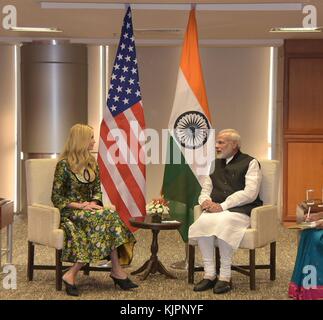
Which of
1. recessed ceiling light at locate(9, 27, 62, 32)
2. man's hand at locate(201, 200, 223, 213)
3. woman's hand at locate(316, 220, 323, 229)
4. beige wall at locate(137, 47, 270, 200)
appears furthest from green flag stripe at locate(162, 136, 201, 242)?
beige wall at locate(137, 47, 270, 200)

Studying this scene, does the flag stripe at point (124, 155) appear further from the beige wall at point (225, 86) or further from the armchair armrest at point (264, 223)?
the beige wall at point (225, 86)

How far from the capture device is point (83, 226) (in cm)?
600

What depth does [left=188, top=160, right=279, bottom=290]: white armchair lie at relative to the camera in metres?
6.05

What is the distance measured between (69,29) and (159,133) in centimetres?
251

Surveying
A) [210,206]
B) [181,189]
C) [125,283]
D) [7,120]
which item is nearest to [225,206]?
[210,206]

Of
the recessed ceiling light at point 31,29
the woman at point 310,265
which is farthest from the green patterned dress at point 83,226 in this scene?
the recessed ceiling light at point 31,29

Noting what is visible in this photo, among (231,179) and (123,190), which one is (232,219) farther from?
(123,190)

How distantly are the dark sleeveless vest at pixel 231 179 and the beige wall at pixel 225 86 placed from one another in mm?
4634

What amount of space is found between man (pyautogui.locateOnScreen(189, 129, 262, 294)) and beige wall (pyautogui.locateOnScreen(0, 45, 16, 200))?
5204 millimetres

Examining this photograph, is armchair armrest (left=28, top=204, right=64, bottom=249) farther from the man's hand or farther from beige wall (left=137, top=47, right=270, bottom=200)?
beige wall (left=137, top=47, right=270, bottom=200)

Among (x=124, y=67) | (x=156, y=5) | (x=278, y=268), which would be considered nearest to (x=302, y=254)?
(x=278, y=268)

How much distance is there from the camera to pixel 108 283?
6.32 metres

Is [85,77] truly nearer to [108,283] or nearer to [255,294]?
[108,283]

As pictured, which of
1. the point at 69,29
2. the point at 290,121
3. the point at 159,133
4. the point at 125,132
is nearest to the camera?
the point at 125,132
